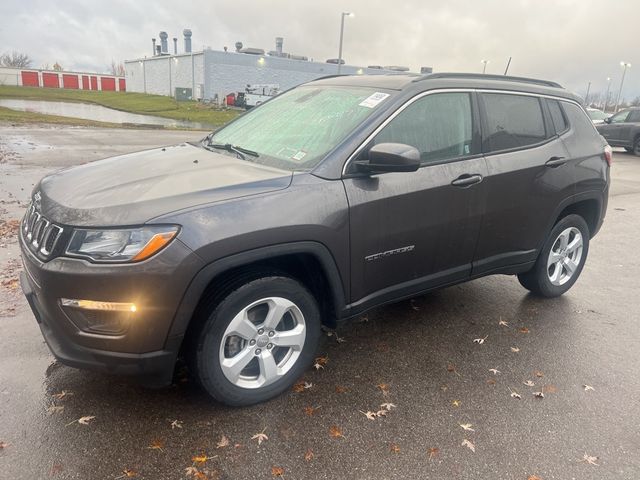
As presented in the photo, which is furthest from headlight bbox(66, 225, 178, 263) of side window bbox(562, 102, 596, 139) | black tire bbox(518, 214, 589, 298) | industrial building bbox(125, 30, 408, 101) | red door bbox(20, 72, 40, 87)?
red door bbox(20, 72, 40, 87)

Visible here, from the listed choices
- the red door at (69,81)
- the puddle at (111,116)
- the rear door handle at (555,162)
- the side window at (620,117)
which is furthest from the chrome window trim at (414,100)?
the red door at (69,81)

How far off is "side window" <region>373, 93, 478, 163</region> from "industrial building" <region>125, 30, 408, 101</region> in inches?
1656

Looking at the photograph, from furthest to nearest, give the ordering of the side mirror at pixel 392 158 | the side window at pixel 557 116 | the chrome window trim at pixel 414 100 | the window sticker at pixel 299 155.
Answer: the side window at pixel 557 116 < the window sticker at pixel 299 155 < the chrome window trim at pixel 414 100 < the side mirror at pixel 392 158

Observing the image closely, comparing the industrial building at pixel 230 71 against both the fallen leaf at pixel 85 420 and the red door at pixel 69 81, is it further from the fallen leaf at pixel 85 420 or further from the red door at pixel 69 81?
the fallen leaf at pixel 85 420

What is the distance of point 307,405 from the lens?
3014mm

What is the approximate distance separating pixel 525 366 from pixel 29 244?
3263 mm

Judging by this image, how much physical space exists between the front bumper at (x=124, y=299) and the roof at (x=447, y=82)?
6.30ft

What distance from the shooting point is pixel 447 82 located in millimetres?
3564

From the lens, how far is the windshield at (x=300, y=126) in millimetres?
3178

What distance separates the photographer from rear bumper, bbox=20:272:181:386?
2.51 metres

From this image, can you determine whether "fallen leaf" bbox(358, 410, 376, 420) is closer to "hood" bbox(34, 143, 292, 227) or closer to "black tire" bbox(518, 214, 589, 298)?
"hood" bbox(34, 143, 292, 227)

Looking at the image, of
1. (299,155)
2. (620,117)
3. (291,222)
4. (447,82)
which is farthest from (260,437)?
(620,117)

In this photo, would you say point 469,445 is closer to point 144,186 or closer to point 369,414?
point 369,414

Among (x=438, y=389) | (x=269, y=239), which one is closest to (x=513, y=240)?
(x=438, y=389)
